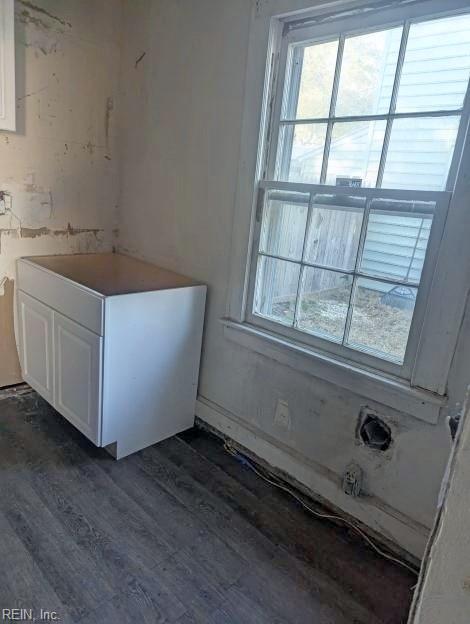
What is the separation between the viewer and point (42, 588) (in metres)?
1.27

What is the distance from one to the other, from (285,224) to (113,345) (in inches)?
35.3

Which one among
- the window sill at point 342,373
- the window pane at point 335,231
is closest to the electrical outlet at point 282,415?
the window sill at point 342,373

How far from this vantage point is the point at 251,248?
73.0 inches

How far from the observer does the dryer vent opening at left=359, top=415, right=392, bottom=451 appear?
59.9 inches

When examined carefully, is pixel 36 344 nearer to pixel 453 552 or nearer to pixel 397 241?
pixel 397 241

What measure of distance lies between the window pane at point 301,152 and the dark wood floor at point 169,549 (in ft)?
4.40

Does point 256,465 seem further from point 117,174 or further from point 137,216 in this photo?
point 117,174

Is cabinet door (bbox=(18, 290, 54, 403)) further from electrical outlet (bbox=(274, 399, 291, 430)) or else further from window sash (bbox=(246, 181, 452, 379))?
electrical outlet (bbox=(274, 399, 291, 430))

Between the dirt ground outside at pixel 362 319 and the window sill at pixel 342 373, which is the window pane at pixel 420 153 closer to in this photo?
the dirt ground outside at pixel 362 319

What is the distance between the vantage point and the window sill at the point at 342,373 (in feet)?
4.54

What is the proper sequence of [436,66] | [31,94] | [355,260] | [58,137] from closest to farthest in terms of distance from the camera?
1. [436,66]
2. [355,260]
3. [31,94]
4. [58,137]

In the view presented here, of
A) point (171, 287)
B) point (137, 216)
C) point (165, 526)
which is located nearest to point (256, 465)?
point (165, 526)

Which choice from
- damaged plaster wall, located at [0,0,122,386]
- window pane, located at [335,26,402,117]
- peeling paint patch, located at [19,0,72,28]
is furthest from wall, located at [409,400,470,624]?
peeling paint patch, located at [19,0,72,28]

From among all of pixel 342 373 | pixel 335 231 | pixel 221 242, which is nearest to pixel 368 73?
pixel 335 231
